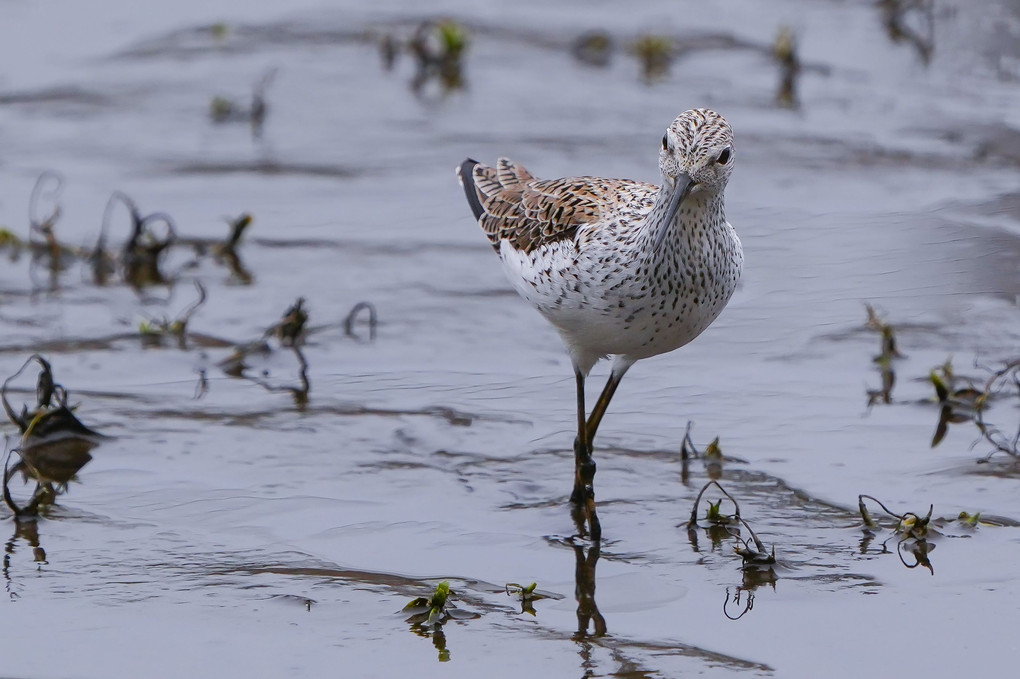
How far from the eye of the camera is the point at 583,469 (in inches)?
251

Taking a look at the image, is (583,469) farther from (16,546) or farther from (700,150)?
(16,546)

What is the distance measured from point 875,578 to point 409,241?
4599 mm

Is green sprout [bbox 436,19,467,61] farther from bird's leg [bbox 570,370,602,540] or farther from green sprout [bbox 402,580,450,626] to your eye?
green sprout [bbox 402,580,450,626]

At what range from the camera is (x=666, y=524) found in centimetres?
606

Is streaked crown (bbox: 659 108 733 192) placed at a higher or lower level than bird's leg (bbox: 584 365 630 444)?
higher

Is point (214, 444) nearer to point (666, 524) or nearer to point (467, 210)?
point (666, 524)

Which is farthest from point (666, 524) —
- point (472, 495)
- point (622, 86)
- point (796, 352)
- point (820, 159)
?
point (622, 86)

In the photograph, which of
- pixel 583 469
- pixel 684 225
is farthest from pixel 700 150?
pixel 583 469

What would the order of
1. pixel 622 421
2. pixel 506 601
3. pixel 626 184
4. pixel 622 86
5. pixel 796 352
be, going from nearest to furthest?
pixel 506 601
pixel 626 184
pixel 622 421
pixel 796 352
pixel 622 86

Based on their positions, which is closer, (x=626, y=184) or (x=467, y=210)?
(x=626, y=184)

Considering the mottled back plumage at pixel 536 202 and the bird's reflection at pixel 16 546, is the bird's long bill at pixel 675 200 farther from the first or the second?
the bird's reflection at pixel 16 546

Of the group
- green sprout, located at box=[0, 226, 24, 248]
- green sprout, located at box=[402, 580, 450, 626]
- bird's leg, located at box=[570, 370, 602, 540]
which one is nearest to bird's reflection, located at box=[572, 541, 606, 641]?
bird's leg, located at box=[570, 370, 602, 540]

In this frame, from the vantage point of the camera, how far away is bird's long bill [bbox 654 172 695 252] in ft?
18.1

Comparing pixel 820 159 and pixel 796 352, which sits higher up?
pixel 820 159
